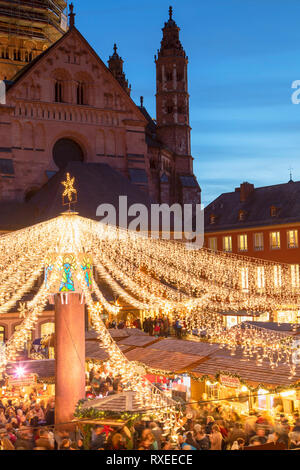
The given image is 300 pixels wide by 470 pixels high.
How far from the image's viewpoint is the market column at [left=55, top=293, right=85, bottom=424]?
51.0 feet

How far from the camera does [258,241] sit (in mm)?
43875

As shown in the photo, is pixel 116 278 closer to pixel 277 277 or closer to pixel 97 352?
pixel 97 352

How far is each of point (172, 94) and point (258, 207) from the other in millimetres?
15208

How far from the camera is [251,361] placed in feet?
56.4

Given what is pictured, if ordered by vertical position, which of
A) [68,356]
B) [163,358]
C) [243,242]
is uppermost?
→ [243,242]

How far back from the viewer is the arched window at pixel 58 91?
46.4 m

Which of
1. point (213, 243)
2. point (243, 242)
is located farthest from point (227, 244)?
point (243, 242)

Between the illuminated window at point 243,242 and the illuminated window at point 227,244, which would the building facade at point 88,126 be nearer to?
the illuminated window at point 227,244

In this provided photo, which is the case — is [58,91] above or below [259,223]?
above

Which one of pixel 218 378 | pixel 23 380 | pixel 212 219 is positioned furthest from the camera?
pixel 212 219

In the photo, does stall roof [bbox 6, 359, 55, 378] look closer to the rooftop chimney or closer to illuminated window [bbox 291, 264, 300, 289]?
illuminated window [bbox 291, 264, 300, 289]

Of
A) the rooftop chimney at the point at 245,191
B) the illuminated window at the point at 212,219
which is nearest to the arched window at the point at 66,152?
the illuminated window at the point at 212,219
